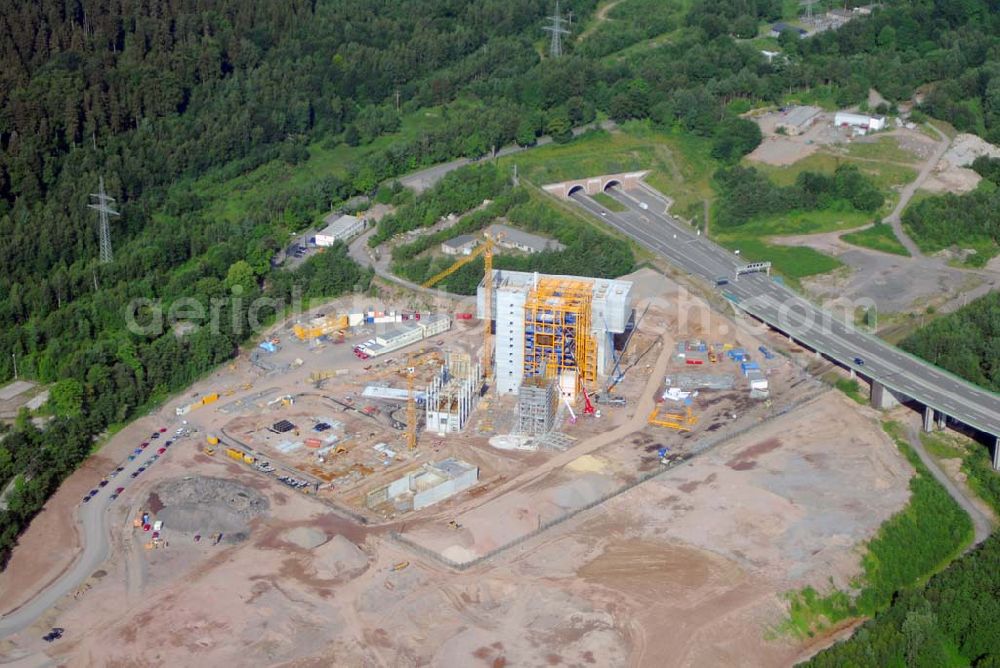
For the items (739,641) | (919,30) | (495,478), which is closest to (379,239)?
(495,478)

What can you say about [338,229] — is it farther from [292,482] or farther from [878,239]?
[878,239]

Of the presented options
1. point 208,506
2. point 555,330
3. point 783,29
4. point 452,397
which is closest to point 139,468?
point 208,506

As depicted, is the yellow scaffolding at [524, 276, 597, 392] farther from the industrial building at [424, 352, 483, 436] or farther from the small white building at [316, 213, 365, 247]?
the small white building at [316, 213, 365, 247]

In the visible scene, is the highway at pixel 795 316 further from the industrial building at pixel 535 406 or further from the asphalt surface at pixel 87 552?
the asphalt surface at pixel 87 552

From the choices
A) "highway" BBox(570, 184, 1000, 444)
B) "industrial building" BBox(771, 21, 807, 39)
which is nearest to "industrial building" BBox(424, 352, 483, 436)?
"highway" BBox(570, 184, 1000, 444)

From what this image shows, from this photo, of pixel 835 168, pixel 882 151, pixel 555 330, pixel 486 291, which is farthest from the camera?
pixel 882 151

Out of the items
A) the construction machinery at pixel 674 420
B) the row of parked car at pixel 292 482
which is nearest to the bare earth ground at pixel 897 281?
the construction machinery at pixel 674 420
